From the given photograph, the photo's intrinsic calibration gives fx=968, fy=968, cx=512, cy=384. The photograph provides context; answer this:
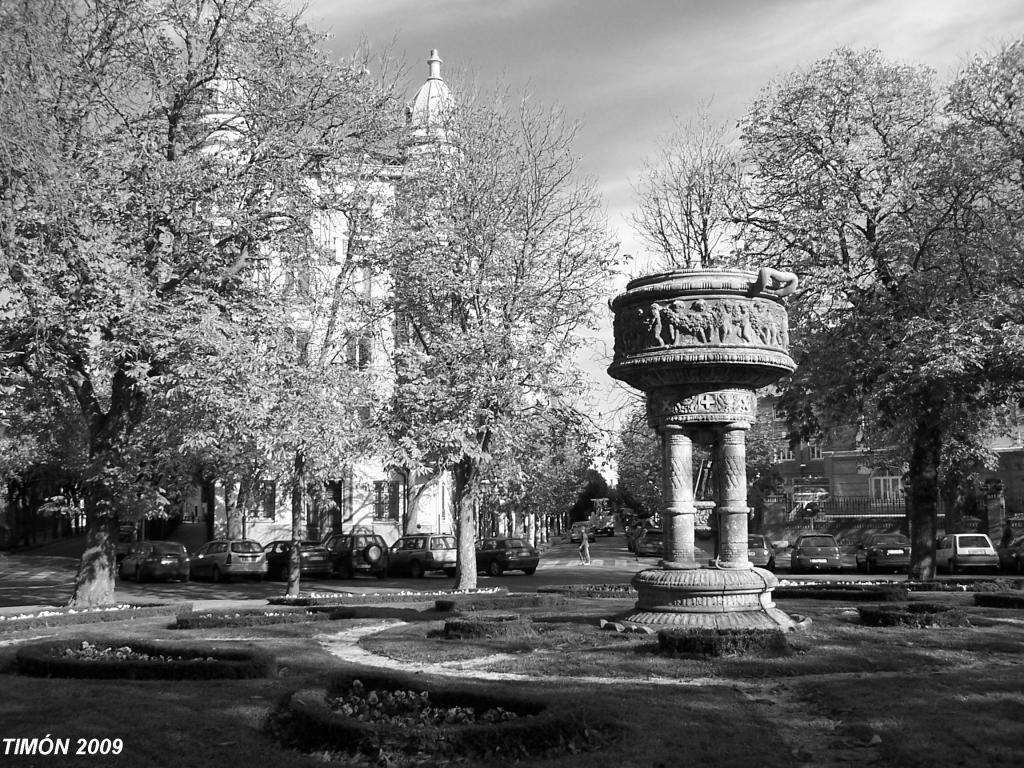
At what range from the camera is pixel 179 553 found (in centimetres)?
3319

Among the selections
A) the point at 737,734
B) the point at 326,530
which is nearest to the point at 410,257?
the point at 737,734

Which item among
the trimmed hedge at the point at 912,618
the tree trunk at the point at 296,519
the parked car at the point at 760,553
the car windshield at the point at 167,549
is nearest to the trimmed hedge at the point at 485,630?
the trimmed hedge at the point at 912,618

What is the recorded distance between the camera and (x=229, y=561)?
106 feet

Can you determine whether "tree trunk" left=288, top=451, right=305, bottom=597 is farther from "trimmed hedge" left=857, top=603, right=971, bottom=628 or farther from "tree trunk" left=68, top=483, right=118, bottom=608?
"trimmed hedge" left=857, top=603, right=971, bottom=628

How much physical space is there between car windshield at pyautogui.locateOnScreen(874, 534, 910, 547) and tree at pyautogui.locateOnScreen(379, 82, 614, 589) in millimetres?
16204

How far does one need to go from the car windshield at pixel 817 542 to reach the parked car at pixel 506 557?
946 cm

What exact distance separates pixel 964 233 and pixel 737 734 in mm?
20271

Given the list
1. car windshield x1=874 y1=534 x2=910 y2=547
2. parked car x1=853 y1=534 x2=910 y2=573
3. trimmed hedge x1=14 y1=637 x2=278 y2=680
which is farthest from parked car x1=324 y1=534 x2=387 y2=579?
trimmed hedge x1=14 y1=637 x2=278 y2=680

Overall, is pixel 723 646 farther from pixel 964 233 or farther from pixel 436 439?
pixel 964 233

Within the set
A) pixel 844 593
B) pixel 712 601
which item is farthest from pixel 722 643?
pixel 844 593

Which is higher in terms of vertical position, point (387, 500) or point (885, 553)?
point (387, 500)

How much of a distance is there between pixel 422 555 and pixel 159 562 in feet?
29.1

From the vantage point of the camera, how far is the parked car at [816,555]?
1315 inches

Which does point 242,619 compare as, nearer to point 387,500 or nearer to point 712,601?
point 712,601
